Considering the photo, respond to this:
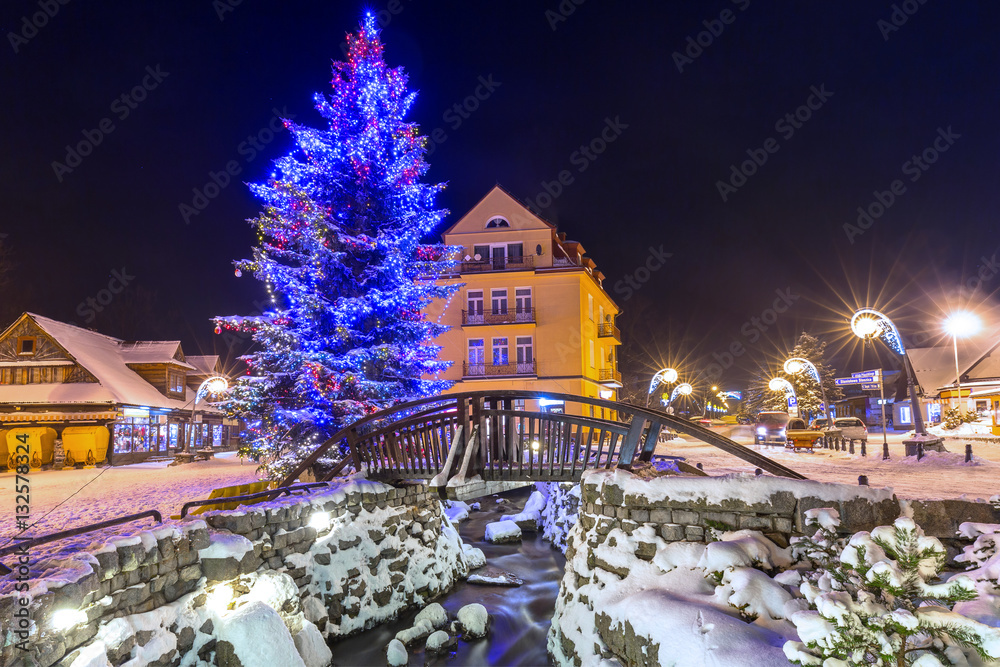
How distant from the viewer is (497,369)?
97.5 feet

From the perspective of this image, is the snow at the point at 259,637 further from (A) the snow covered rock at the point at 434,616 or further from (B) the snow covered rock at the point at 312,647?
(A) the snow covered rock at the point at 434,616

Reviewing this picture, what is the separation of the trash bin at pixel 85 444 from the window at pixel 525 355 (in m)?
19.7

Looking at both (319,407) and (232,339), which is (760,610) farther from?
(232,339)

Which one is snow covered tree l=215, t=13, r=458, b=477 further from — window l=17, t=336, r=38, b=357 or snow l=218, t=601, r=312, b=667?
window l=17, t=336, r=38, b=357

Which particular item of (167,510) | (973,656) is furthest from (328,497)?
(973,656)

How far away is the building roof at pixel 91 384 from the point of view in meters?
23.2

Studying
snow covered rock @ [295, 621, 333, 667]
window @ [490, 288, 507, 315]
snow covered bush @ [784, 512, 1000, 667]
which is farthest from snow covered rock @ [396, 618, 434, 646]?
window @ [490, 288, 507, 315]

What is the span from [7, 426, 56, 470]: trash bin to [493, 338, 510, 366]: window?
66.4 feet

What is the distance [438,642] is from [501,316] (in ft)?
72.4

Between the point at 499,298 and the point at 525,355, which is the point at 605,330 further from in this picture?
the point at 499,298

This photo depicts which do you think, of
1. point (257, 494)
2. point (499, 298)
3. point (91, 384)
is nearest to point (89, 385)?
point (91, 384)

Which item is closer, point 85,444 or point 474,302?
point 85,444

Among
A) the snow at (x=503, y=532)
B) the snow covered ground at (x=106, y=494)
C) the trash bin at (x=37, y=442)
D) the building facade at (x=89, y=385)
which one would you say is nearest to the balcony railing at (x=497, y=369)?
the building facade at (x=89, y=385)

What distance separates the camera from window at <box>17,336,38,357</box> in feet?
80.2
